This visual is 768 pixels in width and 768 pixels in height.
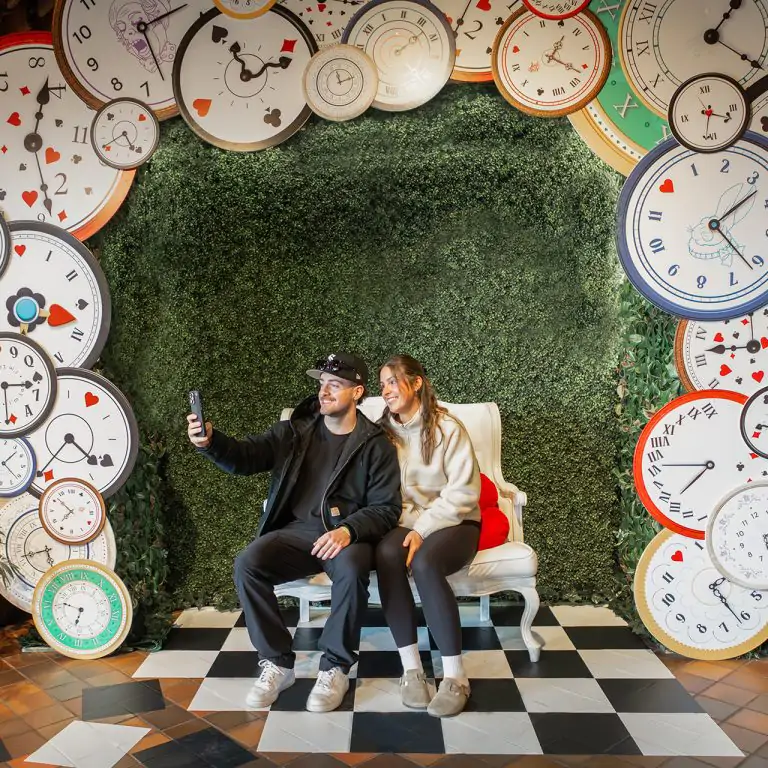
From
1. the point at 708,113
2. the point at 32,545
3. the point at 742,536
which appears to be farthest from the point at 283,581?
the point at 708,113

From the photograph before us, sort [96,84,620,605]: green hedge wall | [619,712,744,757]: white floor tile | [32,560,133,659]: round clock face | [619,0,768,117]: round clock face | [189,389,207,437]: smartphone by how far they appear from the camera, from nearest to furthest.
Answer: [619,712,744,757]: white floor tile
[189,389,207,437]: smartphone
[619,0,768,117]: round clock face
[32,560,133,659]: round clock face
[96,84,620,605]: green hedge wall

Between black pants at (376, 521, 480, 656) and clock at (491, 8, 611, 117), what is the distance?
200 centimetres

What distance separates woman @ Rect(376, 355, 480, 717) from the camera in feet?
9.96

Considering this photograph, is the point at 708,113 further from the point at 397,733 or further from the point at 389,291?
the point at 397,733

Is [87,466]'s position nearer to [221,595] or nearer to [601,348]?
[221,595]

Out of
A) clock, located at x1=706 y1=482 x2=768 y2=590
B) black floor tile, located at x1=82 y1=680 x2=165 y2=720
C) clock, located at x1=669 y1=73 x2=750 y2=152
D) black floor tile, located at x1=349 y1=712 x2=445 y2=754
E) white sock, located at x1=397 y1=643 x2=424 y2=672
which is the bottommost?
black floor tile, located at x1=349 y1=712 x2=445 y2=754

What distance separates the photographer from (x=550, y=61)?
361 centimetres

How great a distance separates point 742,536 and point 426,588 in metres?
1.44

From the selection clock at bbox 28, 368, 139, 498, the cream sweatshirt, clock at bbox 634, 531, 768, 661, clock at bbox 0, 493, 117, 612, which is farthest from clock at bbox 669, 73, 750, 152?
clock at bbox 0, 493, 117, 612

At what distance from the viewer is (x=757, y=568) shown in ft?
11.3

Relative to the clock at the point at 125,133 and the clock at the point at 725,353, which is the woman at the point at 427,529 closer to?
the clock at the point at 725,353

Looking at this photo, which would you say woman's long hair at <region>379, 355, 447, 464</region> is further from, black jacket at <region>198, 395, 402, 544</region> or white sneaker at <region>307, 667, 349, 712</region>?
white sneaker at <region>307, 667, 349, 712</region>

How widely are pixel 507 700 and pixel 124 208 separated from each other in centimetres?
270

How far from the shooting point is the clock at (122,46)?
362 centimetres
